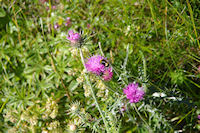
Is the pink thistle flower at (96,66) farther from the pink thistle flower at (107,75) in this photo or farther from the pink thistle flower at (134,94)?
the pink thistle flower at (134,94)

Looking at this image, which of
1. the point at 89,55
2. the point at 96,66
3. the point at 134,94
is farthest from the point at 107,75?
the point at 89,55

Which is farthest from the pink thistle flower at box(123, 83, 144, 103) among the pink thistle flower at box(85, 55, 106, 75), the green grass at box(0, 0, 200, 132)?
the pink thistle flower at box(85, 55, 106, 75)

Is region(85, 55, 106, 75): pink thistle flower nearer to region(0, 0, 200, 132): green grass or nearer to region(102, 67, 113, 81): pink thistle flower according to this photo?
region(102, 67, 113, 81): pink thistle flower

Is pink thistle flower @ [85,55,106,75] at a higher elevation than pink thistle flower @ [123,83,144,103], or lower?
higher

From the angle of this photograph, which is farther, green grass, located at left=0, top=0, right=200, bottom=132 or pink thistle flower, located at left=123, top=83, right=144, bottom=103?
green grass, located at left=0, top=0, right=200, bottom=132

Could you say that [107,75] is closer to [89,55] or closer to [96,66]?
[96,66]

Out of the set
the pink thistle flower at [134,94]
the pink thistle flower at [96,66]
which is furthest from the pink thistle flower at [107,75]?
the pink thistle flower at [134,94]

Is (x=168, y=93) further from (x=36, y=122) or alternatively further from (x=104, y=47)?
(x=36, y=122)

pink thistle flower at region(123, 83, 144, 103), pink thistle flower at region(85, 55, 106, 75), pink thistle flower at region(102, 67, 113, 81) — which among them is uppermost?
pink thistle flower at region(85, 55, 106, 75)

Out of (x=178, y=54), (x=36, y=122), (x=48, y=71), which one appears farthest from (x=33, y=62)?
(x=178, y=54)
